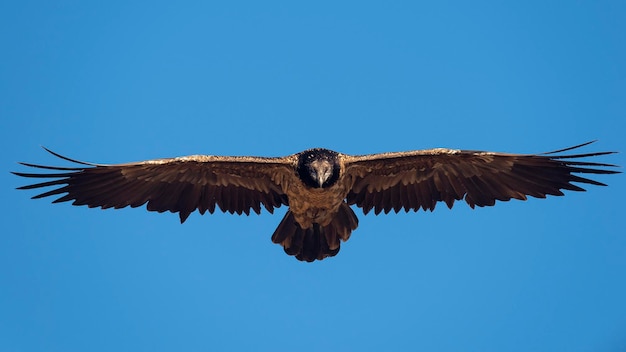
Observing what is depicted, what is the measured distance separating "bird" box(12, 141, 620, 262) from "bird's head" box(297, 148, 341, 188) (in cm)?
2

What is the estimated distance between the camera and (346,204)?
1622cm

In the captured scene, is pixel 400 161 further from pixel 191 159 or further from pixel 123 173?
pixel 123 173

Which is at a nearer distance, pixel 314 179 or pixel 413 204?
pixel 314 179

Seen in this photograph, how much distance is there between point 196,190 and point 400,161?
3.15 metres

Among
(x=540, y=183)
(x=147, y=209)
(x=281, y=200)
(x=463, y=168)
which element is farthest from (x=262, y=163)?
(x=540, y=183)

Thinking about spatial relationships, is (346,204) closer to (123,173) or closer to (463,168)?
(463,168)

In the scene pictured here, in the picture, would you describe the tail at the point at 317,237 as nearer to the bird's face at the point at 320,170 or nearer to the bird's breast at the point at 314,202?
the bird's breast at the point at 314,202

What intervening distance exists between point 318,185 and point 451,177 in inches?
86.2

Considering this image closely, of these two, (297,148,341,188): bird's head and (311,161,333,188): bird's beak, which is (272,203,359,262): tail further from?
(311,161,333,188): bird's beak

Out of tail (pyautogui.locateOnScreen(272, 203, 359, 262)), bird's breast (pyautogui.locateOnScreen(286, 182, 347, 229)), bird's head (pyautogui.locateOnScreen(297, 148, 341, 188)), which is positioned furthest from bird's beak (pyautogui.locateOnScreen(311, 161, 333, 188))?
tail (pyautogui.locateOnScreen(272, 203, 359, 262))

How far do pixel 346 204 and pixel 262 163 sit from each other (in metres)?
1.49

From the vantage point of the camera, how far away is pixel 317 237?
1614 cm

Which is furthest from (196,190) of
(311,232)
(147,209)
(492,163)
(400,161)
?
(492,163)

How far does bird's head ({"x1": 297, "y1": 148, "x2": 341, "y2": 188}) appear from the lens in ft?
49.8
